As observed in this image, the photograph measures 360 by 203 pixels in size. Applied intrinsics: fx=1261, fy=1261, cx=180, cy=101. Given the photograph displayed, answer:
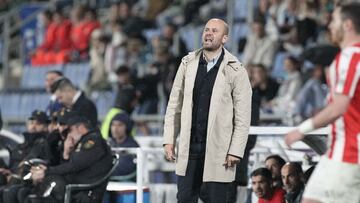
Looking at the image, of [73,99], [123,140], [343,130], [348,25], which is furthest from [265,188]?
[348,25]

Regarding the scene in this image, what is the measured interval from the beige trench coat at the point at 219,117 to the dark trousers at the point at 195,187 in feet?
0.22

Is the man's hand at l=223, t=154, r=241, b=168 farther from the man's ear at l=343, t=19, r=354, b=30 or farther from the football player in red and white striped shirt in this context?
the man's ear at l=343, t=19, r=354, b=30

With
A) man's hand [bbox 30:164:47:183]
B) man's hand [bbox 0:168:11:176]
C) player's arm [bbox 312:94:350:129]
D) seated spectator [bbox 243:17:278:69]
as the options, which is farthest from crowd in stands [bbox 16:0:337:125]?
player's arm [bbox 312:94:350:129]

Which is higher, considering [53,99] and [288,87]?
[288,87]

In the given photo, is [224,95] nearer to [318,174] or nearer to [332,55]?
[318,174]

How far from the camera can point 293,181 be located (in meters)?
10.6

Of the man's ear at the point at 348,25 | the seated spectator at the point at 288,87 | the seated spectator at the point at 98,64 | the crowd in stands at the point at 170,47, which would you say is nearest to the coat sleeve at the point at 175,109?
the man's ear at the point at 348,25

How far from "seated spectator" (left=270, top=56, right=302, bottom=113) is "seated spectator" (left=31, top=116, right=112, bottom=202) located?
5.03m

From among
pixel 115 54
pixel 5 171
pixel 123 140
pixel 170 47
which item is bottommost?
pixel 5 171

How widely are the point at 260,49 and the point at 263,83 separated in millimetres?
1689

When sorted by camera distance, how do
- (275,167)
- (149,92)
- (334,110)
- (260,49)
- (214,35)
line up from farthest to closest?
(149,92) < (260,49) < (275,167) < (214,35) < (334,110)

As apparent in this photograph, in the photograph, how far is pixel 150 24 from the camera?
21.3m

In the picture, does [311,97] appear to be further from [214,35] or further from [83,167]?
[214,35]

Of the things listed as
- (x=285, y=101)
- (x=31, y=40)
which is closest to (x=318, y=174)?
(x=285, y=101)
